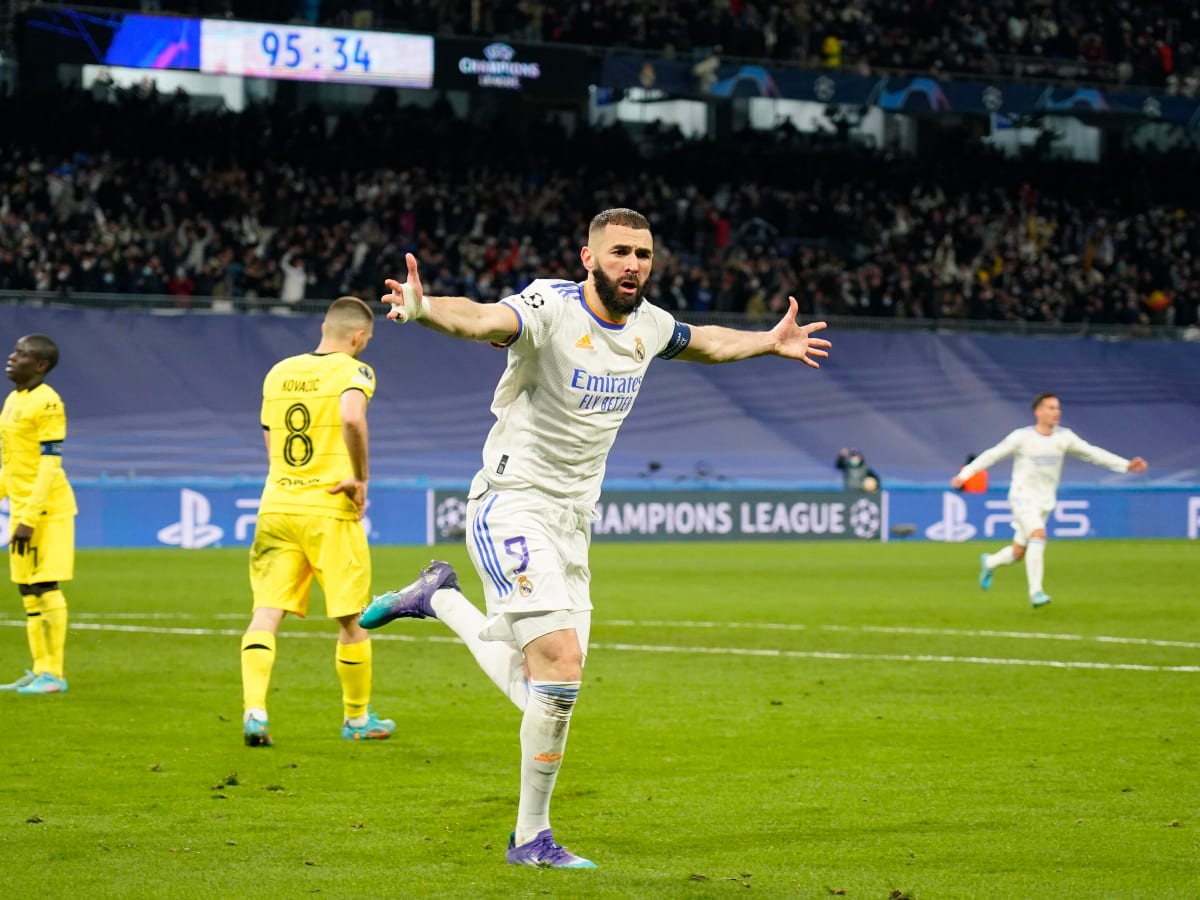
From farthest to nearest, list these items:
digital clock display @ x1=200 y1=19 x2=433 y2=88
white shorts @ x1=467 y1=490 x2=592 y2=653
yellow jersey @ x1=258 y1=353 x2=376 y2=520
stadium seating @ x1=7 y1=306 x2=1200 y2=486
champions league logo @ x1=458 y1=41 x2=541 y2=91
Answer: champions league logo @ x1=458 y1=41 x2=541 y2=91 → digital clock display @ x1=200 y1=19 x2=433 y2=88 → stadium seating @ x1=7 y1=306 x2=1200 y2=486 → yellow jersey @ x1=258 y1=353 x2=376 y2=520 → white shorts @ x1=467 y1=490 x2=592 y2=653

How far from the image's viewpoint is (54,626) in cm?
1058

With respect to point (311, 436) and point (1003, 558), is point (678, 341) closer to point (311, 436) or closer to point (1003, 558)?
point (311, 436)

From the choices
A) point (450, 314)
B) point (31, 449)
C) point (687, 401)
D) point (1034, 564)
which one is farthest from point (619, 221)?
point (687, 401)

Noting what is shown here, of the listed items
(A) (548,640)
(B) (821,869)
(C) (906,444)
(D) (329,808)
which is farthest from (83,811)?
(C) (906,444)

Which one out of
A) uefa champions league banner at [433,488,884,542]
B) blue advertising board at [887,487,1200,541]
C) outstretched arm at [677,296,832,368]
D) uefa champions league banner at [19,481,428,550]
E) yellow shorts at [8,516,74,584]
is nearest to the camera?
outstretched arm at [677,296,832,368]

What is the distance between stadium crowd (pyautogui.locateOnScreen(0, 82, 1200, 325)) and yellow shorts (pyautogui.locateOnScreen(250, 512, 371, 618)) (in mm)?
23523

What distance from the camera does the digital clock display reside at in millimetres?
35156

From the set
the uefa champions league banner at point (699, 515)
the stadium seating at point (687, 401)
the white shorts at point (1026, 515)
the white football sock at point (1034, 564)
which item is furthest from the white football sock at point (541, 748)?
the stadium seating at point (687, 401)

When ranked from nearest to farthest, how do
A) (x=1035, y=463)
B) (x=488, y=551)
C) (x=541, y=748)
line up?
(x=541, y=748), (x=488, y=551), (x=1035, y=463)

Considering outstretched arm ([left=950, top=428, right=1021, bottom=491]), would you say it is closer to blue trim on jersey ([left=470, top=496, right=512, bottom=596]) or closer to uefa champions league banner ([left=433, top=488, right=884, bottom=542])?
uefa champions league banner ([left=433, top=488, right=884, bottom=542])

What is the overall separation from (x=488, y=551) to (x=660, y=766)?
228 centimetres

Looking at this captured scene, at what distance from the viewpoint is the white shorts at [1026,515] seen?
1861 cm

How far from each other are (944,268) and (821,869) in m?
35.9

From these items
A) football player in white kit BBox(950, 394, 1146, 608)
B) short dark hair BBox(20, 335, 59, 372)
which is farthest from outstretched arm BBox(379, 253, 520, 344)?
football player in white kit BBox(950, 394, 1146, 608)
